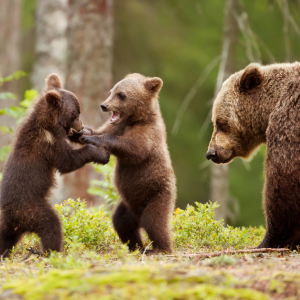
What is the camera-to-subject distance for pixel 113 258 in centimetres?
518

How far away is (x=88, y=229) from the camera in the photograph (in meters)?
6.23

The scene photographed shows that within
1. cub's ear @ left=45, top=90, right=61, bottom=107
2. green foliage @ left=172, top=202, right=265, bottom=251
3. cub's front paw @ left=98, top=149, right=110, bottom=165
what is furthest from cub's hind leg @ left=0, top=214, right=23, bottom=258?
green foliage @ left=172, top=202, right=265, bottom=251

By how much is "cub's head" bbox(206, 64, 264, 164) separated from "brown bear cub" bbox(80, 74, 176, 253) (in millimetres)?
832

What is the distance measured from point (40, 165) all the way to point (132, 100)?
175cm

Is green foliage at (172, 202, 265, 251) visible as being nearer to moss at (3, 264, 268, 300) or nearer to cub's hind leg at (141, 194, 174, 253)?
cub's hind leg at (141, 194, 174, 253)

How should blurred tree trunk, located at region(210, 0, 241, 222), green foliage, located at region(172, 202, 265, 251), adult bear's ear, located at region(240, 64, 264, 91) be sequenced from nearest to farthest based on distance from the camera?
adult bear's ear, located at region(240, 64, 264, 91) → green foliage, located at region(172, 202, 265, 251) → blurred tree trunk, located at region(210, 0, 241, 222)

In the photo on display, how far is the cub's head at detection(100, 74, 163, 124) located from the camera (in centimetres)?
653

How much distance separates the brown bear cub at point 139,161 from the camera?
6.00m

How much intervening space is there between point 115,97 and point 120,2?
1474 cm

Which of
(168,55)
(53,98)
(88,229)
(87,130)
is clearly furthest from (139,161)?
(168,55)

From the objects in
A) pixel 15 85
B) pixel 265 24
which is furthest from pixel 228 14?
pixel 15 85

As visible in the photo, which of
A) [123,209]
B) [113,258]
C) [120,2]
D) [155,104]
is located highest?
[120,2]

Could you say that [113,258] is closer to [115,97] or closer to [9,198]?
[9,198]

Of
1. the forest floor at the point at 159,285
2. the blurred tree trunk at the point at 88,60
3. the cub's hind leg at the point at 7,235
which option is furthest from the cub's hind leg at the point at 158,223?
the blurred tree trunk at the point at 88,60
